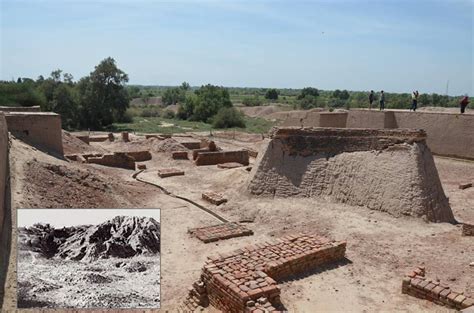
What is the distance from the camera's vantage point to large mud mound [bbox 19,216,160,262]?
16.2 feet

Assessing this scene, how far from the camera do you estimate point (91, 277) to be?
4824 millimetres

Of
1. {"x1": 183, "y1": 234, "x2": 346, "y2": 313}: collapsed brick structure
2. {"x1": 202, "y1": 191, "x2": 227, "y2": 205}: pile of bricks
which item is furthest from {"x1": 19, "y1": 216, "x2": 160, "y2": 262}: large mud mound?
{"x1": 202, "y1": 191, "x2": 227, "y2": 205}: pile of bricks

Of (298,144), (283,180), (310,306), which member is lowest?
(310,306)

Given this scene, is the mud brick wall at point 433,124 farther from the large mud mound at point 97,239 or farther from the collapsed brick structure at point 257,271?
the large mud mound at point 97,239

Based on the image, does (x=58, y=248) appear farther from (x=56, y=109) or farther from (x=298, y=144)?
(x=56, y=109)

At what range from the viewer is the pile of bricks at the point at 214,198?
13024 millimetres

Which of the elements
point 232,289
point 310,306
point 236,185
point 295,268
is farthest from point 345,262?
point 236,185

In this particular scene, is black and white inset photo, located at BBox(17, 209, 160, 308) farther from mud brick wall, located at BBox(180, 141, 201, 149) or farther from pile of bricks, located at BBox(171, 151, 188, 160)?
Answer: mud brick wall, located at BBox(180, 141, 201, 149)

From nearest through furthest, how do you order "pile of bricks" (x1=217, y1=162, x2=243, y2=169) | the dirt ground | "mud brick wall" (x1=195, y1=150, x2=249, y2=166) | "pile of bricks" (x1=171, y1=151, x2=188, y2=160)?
the dirt ground < "pile of bricks" (x1=217, y1=162, x2=243, y2=169) < "mud brick wall" (x1=195, y1=150, x2=249, y2=166) < "pile of bricks" (x1=171, y1=151, x2=188, y2=160)

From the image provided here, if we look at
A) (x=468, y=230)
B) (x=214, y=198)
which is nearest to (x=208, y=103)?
(x=214, y=198)

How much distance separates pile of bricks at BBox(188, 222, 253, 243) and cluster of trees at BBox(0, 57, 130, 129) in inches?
1114

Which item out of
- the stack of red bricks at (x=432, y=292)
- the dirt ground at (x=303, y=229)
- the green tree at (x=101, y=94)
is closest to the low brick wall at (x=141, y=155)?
the dirt ground at (x=303, y=229)

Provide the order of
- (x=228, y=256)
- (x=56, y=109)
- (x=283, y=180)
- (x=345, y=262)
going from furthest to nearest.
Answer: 1. (x=56, y=109)
2. (x=283, y=180)
3. (x=345, y=262)
4. (x=228, y=256)

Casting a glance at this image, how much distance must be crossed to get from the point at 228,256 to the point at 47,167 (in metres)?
6.28
